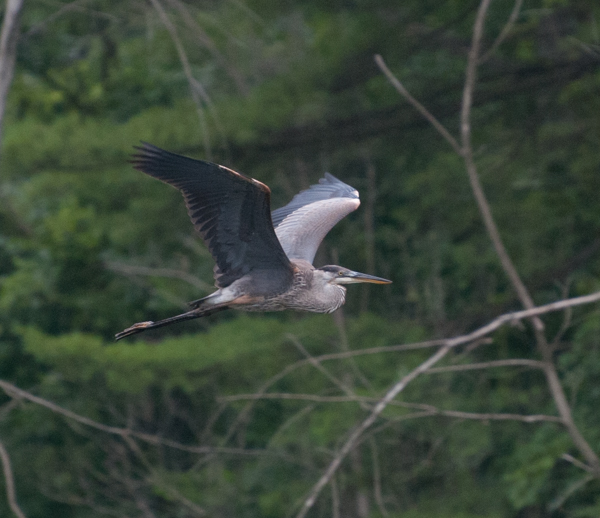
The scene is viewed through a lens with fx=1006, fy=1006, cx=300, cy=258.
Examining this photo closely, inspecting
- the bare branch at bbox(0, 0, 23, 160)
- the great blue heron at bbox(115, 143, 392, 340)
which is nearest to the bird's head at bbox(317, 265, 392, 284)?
the great blue heron at bbox(115, 143, 392, 340)

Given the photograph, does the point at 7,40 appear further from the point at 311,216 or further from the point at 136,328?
the point at 136,328

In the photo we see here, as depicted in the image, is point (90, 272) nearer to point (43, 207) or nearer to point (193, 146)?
point (43, 207)

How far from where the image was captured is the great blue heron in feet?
13.5

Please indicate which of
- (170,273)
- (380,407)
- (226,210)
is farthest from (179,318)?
(170,273)

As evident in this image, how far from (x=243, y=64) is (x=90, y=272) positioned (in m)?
3.79

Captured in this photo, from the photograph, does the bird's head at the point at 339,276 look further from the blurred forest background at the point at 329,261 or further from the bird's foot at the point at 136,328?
the blurred forest background at the point at 329,261

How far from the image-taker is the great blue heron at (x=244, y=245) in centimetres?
411

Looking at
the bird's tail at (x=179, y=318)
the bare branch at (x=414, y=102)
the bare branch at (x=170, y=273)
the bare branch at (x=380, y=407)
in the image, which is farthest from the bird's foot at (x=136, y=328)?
the bare branch at (x=414, y=102)

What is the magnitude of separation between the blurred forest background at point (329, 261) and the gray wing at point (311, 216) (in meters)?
2.26

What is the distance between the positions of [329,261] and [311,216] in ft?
15.9

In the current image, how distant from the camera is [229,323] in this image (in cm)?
975

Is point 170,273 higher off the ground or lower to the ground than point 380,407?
lower

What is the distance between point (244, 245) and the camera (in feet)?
14.6

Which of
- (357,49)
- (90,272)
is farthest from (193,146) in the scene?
(90,272)
